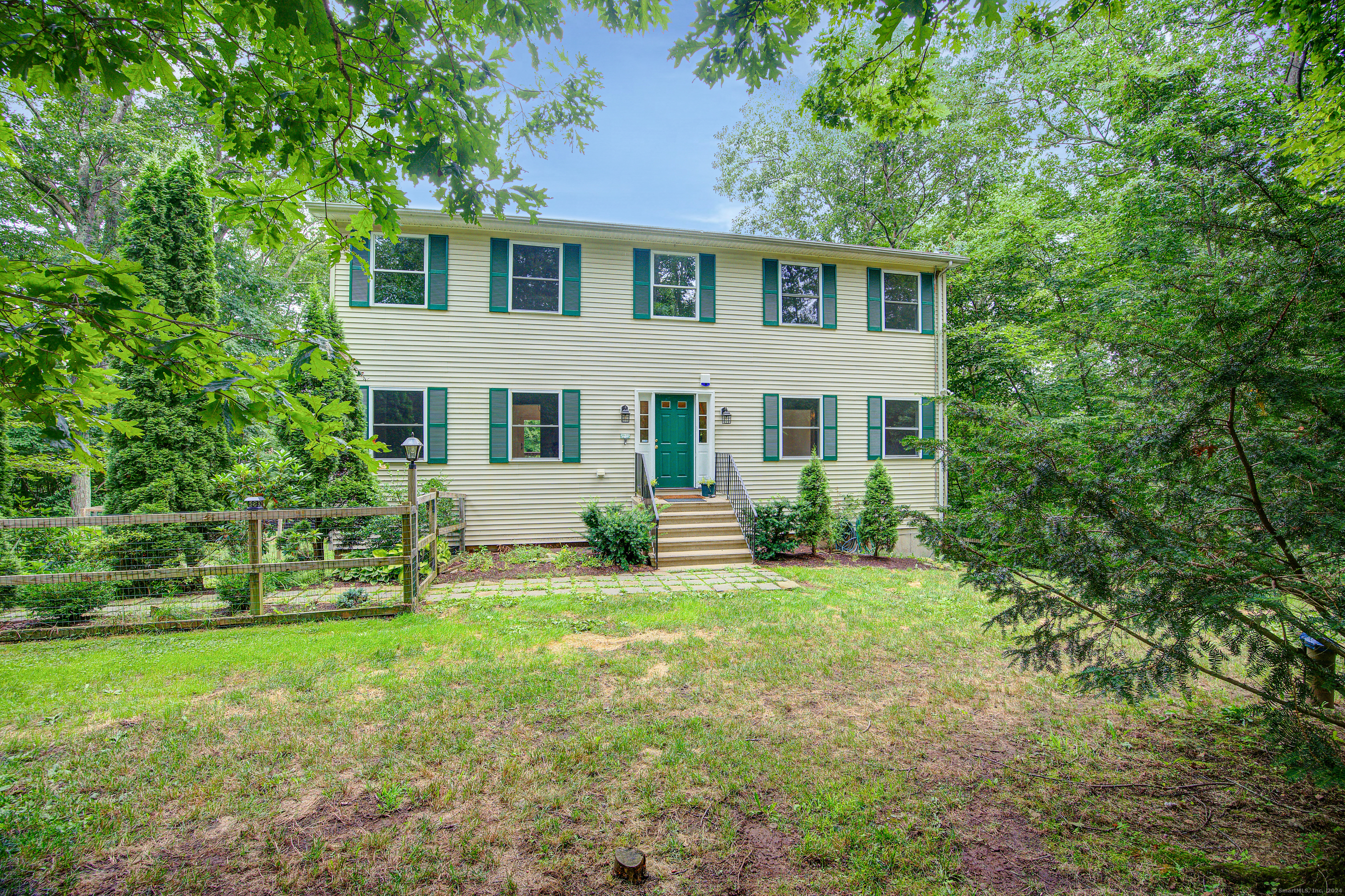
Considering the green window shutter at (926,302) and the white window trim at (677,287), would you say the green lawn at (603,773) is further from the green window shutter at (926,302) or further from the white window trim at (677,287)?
the green window shutter at (926,302)

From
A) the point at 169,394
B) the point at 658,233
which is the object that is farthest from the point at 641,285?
the point at 169,394

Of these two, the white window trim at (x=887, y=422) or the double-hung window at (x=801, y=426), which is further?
the white window trim at (x=887, y=422)

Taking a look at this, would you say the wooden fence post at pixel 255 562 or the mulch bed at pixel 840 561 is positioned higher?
the wooden fence post at pixel 255 562

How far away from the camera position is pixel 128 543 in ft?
19.8

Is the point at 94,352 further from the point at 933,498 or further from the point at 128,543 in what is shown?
the point at 933,498

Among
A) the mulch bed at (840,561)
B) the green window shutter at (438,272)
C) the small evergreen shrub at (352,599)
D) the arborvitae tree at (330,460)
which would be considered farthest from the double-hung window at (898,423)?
the small evergreen shrub at (352,599)

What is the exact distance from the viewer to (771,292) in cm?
1136

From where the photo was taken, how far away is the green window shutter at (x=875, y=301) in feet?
39.4

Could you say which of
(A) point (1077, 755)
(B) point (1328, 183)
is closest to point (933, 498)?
(B) point (1328, 183)

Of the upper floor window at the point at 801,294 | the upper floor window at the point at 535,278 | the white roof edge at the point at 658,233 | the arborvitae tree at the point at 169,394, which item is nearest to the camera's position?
the arborvitae tree at the point at 169,394

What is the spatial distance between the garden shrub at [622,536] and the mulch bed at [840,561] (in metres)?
2.04

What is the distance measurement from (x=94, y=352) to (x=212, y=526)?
5899 mm

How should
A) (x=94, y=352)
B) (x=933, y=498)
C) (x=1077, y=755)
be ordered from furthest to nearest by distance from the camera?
(x=933, y=498) → (x=1077, y=755) → (x=94, y=352)

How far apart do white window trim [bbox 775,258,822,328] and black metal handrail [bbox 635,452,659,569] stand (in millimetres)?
3672
